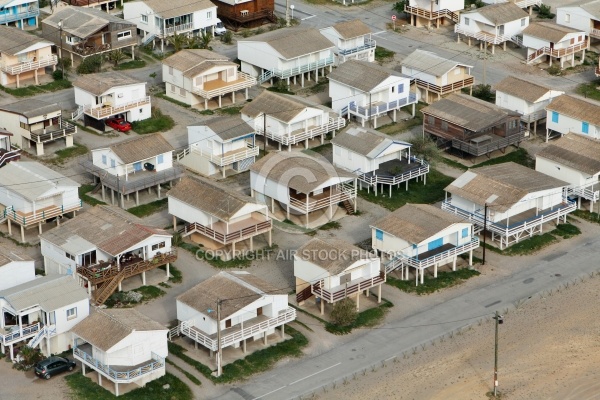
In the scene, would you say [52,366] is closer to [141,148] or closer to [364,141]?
[141,148]

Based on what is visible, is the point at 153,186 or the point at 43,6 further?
the point at 43,6

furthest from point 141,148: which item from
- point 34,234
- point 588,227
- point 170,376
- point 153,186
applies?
point 588,227

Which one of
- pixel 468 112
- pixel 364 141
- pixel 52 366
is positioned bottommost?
pixel 52 366

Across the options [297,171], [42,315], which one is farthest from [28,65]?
[42,315]

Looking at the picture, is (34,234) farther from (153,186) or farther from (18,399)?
(18,399)

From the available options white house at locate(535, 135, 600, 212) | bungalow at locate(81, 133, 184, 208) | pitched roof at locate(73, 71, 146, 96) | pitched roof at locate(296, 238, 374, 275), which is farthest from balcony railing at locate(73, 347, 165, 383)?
white house at locate(535, 135, 600, 212)

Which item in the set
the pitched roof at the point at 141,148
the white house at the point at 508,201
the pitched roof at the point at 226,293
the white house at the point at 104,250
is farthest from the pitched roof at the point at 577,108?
the white house at the point at 104,250

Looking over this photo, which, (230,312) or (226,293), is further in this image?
(226,293)
